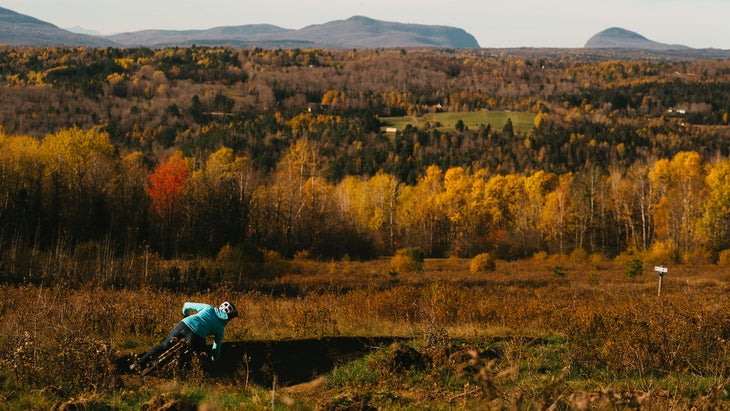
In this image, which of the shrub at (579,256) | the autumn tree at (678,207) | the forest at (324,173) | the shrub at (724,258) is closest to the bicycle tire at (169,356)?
the forest at (324,173)

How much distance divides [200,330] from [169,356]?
61 cm

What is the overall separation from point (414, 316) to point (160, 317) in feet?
22.8

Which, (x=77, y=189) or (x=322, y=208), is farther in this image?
(x=322, y=208)

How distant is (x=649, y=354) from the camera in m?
10.8

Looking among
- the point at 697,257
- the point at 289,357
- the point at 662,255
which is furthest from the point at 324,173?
the point at 289,357

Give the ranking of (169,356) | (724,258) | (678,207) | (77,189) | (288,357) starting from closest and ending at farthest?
→ 1. (169,356)
2. (288,357)
3. (77,189)
4. (724,258)
5. (678,207)

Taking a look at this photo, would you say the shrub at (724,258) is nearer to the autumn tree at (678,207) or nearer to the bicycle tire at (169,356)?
the autumn tree at (678,207)

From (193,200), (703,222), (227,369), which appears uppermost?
(227,369)

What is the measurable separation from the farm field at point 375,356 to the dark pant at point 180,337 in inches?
18.0

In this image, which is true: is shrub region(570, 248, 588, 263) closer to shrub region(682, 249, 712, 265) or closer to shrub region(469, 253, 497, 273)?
shrub region(682, 249, 712, 265)

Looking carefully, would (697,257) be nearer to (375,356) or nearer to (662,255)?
(662,255)

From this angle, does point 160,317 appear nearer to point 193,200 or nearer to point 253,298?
point 253,298

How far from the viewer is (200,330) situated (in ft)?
33.6

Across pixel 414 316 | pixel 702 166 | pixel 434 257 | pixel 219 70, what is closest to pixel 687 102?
pixel 702 166
